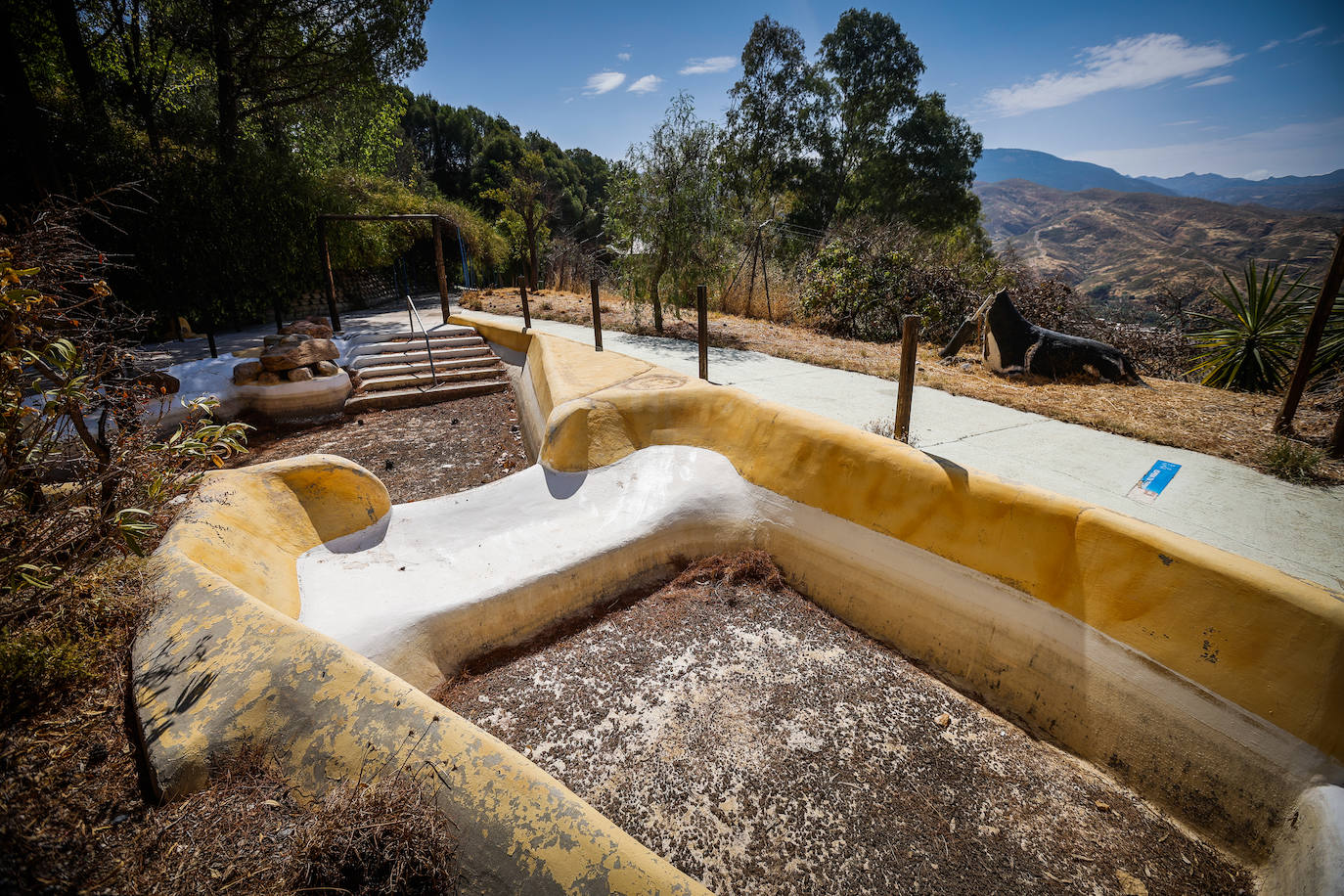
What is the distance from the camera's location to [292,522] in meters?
3.29

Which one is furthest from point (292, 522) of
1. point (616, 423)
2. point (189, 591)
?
point (616, 423)

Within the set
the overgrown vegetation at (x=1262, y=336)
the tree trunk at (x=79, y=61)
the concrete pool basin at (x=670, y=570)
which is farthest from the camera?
the tree trunk at (x=79, y=61)

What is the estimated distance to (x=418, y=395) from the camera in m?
9.16

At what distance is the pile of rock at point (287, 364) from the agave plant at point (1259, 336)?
12121 millimetres

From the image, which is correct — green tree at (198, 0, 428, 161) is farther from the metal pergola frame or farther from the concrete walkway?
the concrete walkway

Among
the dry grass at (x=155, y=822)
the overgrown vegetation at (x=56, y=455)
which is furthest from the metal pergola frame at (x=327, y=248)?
the dry grass at (x=155, y=822)

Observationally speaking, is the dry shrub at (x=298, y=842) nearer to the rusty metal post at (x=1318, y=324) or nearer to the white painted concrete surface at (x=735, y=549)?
the white painted concrete surface at (x=735, y=549)

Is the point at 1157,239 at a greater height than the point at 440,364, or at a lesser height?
greater

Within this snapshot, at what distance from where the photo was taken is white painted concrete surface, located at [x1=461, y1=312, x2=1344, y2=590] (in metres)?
2.91

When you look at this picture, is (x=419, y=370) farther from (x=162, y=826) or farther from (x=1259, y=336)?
(x=1259, y=336)

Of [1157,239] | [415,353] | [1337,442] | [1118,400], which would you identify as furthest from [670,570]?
[1157,239]

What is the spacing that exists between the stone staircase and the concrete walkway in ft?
15.4

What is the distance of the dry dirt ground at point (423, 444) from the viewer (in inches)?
256

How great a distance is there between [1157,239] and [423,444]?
86.8 meters
